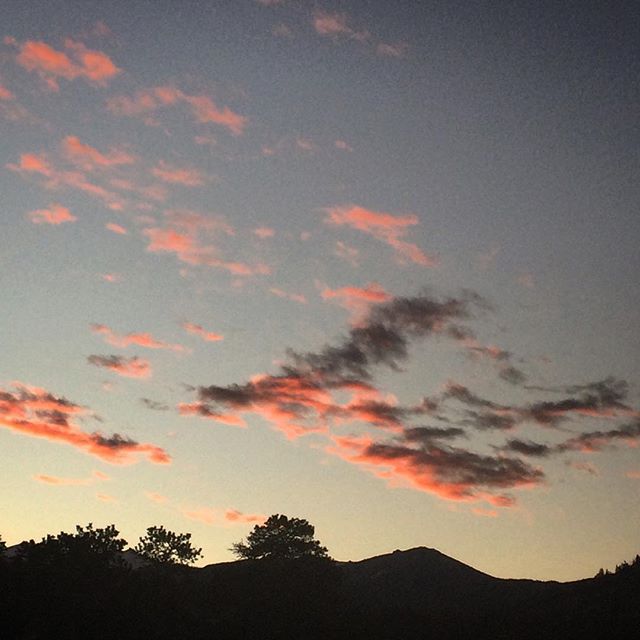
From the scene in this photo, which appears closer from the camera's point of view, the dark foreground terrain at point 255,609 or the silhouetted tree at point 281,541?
the dark foreground terrain at point 255,609

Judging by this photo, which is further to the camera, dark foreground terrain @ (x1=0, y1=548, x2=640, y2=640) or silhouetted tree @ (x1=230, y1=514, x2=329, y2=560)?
silhouetted tree @ (x1=230, y1=514, x2=329, y2=560)

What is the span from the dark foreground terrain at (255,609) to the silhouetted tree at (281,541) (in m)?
2.88

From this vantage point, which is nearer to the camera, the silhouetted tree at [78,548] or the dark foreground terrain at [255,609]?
the dark foreground terrain at [255,609]

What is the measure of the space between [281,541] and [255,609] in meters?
21.4

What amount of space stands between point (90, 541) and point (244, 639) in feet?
83.1

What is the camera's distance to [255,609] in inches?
3044

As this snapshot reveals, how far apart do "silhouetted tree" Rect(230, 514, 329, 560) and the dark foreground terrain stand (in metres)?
2.88

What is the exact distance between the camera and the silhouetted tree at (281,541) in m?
97.9

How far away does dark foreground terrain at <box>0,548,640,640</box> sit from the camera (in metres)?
63.9

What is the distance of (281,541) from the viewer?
98.6m

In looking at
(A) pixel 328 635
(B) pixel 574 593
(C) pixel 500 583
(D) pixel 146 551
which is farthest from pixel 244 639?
(C) pixel 500 583

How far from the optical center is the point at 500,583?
117812 millimetres

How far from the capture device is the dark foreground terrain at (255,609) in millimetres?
63906

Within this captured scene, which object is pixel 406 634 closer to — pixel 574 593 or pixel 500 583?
pixel 574 593
